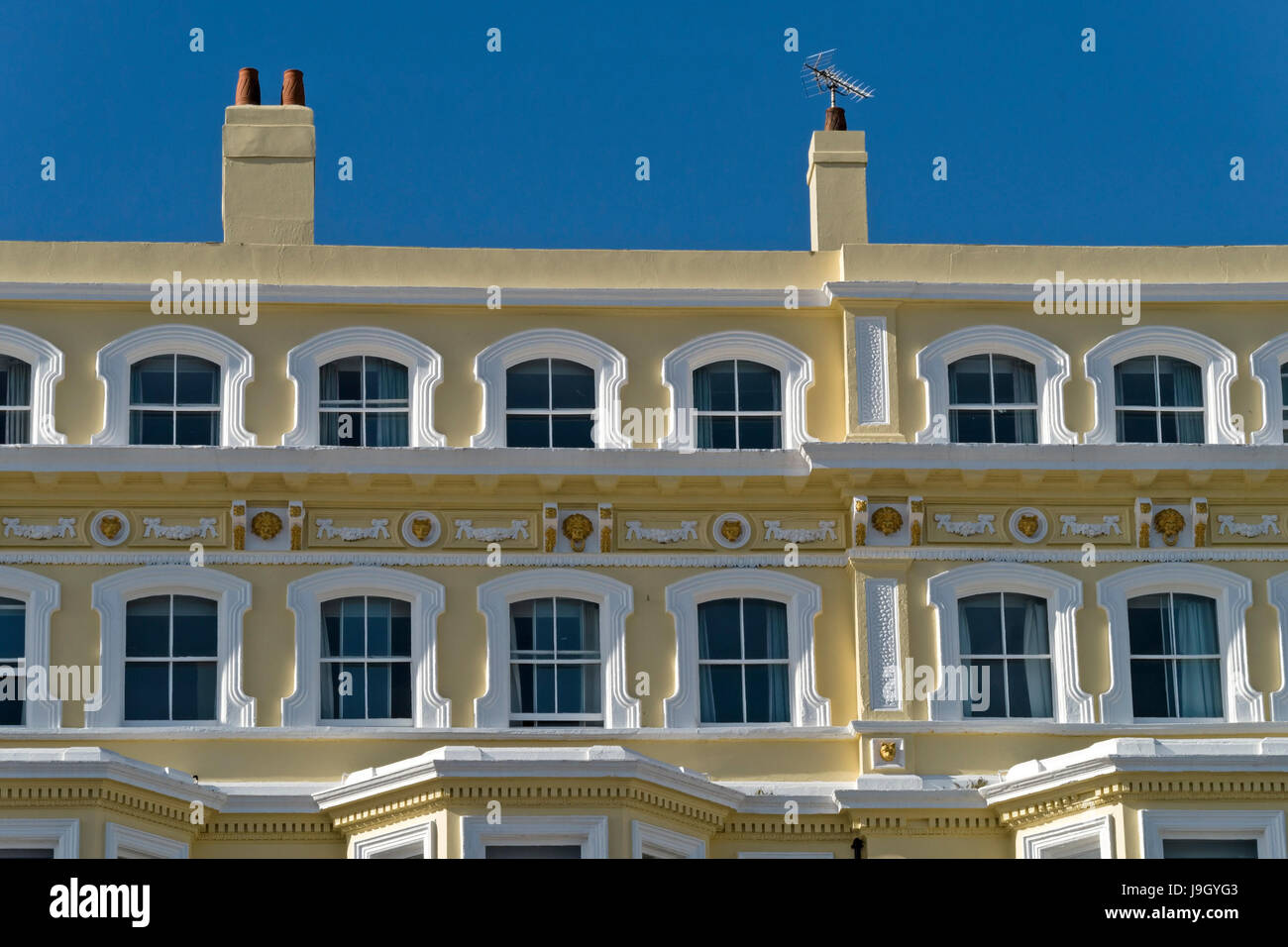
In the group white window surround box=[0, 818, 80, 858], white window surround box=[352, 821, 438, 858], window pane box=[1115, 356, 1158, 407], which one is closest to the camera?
white window surround box=[0, 818, 80, 858]

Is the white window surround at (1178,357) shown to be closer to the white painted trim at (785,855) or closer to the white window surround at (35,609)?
the white painted trim at (785,855)

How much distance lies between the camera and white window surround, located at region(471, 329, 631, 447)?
34.2 meters

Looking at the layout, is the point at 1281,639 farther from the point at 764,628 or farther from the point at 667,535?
the point at 667,535

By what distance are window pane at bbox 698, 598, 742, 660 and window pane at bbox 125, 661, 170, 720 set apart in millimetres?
6383

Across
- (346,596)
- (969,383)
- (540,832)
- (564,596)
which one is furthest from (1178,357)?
(346,596)

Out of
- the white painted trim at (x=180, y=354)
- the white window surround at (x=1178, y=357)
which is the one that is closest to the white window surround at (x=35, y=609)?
the white painted trim at (x=180, y=354)

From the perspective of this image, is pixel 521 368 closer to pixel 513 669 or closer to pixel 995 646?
pixel 513 669

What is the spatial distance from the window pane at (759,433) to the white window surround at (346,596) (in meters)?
4.30

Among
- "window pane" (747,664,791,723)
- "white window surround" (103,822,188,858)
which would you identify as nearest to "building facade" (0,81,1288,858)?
"window pane" (747,664,791,723)

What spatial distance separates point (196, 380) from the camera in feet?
113

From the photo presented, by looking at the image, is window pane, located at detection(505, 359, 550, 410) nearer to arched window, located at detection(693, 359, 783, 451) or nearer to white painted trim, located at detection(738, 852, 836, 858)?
arched window, located at detection(693, 359, 783, 451)

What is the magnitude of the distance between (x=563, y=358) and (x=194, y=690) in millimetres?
6129
